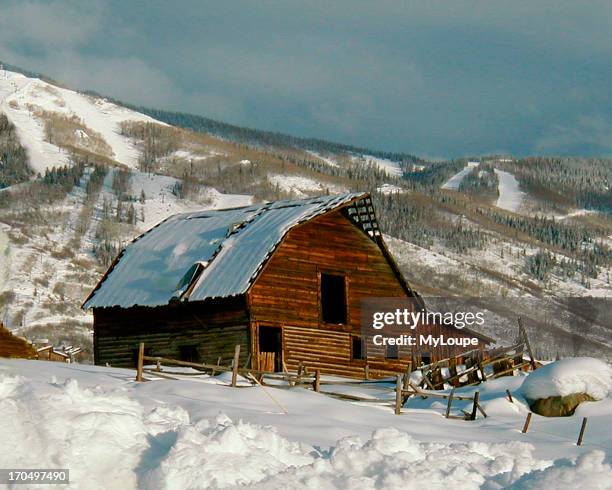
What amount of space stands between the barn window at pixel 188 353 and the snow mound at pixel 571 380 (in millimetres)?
11711

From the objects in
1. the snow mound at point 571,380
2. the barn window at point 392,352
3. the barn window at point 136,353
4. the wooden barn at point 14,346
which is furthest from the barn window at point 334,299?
the wooden barn at point 14,346

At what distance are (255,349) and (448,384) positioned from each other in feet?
22.6

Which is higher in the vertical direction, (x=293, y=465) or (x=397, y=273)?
(x=397, y=273)

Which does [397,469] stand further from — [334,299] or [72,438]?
[334,299]

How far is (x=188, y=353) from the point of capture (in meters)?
39.0

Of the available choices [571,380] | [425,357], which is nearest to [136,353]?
[425,357]

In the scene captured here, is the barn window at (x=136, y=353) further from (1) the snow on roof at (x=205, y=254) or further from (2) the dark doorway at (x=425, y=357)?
(2) the dark doorway at (x=425, y=357)

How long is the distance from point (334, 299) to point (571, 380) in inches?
540

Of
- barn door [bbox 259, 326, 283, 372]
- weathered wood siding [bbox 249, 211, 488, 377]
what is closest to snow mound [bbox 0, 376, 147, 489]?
barn door [bbox 259, 326, 283, 372]

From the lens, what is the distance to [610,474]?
50.9ft

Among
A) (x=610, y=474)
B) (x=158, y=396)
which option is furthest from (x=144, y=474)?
(x=158, y=396)

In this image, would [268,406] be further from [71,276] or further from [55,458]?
[71,276]

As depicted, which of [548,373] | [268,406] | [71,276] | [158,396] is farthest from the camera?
[71,276]

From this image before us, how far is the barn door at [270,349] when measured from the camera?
3772 cm
